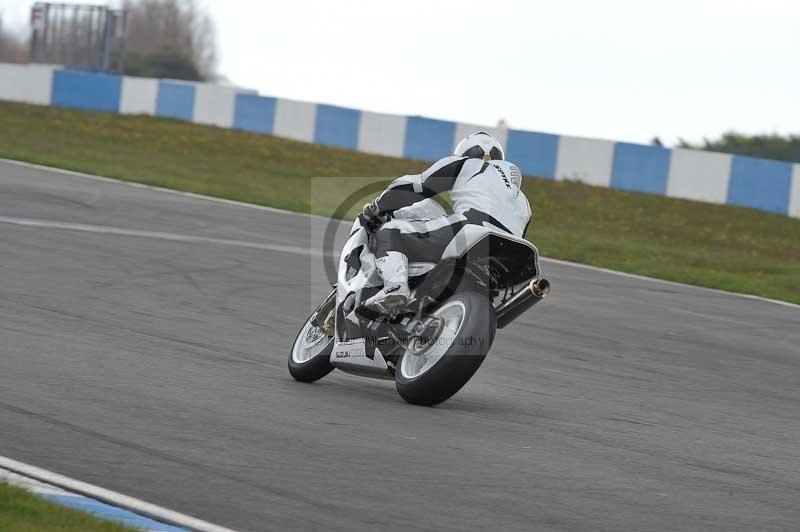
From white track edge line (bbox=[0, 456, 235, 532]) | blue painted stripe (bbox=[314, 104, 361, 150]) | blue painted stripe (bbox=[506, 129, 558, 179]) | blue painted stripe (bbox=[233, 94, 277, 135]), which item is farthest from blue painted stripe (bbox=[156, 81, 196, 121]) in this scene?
white track edge line (bbox=[0, 456, 235, 532])

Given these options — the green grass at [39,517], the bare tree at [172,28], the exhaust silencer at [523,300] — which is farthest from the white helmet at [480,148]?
the bare tree at [172,28]

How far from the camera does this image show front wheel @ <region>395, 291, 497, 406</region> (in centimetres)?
647

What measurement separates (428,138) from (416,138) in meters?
0.38

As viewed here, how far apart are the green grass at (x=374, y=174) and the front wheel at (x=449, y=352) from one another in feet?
32.0

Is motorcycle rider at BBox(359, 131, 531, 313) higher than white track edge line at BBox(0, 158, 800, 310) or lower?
higher

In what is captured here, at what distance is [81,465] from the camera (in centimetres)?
498

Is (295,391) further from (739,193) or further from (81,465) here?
(739,193)

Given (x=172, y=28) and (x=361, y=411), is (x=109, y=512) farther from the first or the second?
(x=172, y=28)

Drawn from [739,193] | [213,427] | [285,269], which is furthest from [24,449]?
[739,193]

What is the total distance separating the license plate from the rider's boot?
0.78 ft

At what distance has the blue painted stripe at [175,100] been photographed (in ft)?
105

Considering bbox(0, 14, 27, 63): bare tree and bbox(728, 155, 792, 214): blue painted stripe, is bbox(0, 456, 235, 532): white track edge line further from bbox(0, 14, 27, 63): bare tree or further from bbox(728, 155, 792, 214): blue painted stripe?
bbox(0, 14, 27, 63): bare tree

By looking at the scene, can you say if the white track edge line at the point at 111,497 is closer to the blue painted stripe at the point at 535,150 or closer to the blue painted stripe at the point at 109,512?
the blue painted stripe at the point at 109,512

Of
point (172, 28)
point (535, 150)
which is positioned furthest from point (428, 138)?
point (172, 28)
